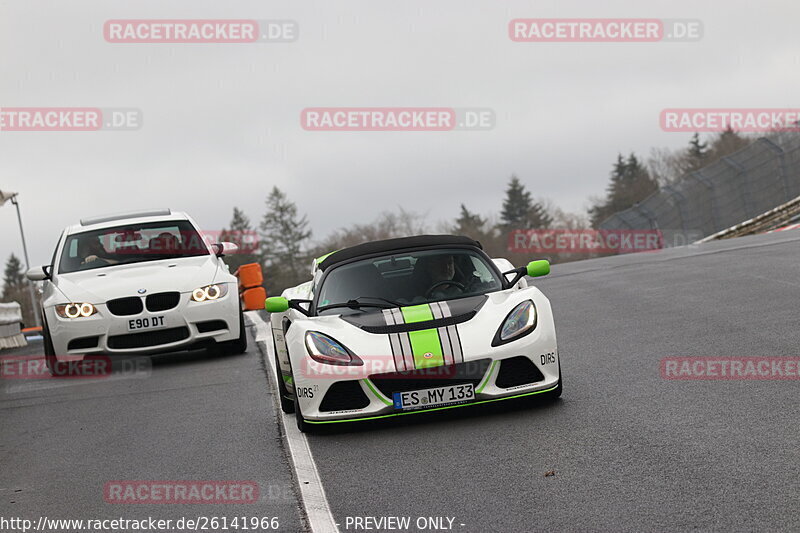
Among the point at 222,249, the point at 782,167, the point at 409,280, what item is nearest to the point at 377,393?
the point at 409,280

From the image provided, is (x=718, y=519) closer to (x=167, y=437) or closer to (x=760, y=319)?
(x=167, y=437)

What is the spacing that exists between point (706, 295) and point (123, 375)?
22.8 ft

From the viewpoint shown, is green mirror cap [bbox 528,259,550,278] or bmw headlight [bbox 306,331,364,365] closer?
bmw headlight [bbox 306,331,364,365]

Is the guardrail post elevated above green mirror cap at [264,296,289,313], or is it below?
above

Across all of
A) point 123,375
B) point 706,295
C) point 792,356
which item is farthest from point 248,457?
point 706,295

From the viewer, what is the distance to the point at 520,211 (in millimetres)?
109000

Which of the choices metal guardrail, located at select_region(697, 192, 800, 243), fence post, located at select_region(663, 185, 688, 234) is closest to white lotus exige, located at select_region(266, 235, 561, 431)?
metal guardrail, located at select_region(697, 192, 800, 243)

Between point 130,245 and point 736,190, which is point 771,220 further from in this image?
point 130,245

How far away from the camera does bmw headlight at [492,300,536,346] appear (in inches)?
287

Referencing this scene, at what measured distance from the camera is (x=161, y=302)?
40.1 feet

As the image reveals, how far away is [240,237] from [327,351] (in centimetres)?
9152

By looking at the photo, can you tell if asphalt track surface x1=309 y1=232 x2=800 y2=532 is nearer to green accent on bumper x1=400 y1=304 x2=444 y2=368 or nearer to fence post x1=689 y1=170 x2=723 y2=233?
green accent on bumper x1=400 y1=304 x2=444 y2=368

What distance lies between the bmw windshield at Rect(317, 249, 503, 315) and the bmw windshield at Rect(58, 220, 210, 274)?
5584 mm

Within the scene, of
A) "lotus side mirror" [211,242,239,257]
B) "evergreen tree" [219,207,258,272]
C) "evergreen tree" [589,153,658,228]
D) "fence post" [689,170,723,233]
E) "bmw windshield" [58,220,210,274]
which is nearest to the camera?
"bmw windshield" [58,220,210,274]
